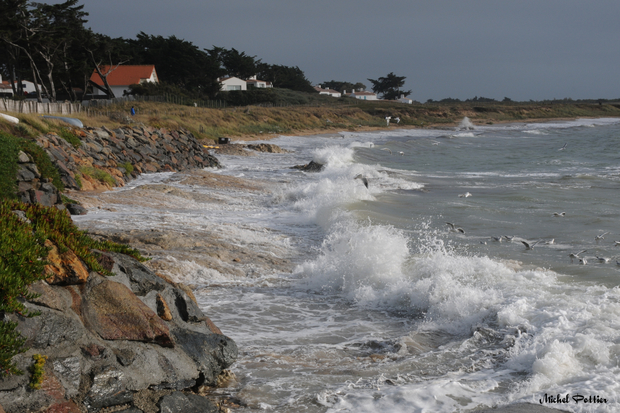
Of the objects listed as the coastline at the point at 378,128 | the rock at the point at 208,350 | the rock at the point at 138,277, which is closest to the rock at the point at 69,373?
the rock at the point at 208,350

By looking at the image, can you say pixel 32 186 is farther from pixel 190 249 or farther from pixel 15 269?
pixel 15 269

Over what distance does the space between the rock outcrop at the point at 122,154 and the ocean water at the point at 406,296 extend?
3287 mm

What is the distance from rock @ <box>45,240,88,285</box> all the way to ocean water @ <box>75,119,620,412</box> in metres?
1.71

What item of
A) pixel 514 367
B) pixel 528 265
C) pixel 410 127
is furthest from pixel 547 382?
pixel 410 127

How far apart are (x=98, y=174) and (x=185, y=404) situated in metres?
14.1

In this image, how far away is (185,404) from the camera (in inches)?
175

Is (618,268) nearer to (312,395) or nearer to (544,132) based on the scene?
(312,395)

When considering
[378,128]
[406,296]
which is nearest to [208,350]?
[406,296]

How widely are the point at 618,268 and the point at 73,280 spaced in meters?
8.60

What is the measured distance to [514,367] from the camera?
5598 millimetres

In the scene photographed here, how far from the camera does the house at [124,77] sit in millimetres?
60344

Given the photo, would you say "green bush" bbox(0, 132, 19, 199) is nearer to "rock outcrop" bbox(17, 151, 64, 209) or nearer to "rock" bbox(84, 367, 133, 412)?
"rock outcrop" bbox(17, 151, 64, 209)

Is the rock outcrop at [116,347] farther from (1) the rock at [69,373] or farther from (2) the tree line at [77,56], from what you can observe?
(2) the tree line at [77,56]

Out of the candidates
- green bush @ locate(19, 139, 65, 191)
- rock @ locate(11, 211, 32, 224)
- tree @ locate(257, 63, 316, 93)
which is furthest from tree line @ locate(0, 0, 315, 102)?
rock @ locate(11, 211, 32, 224)
